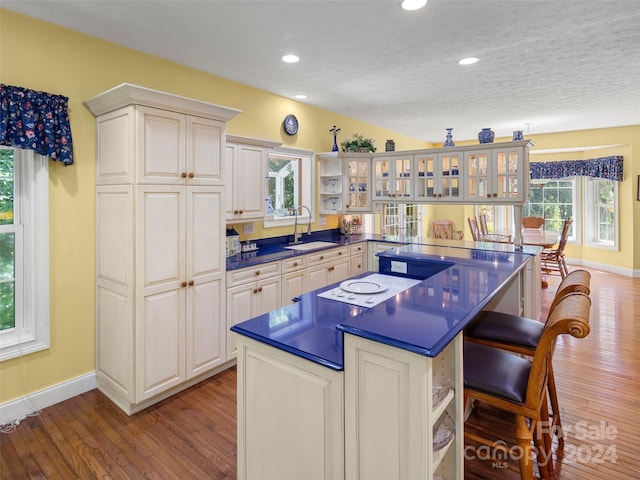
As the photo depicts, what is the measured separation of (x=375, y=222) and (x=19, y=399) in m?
4.88

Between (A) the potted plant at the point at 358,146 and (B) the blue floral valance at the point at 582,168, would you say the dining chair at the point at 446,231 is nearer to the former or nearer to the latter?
(B) the blue floral valance at the point at 582,168

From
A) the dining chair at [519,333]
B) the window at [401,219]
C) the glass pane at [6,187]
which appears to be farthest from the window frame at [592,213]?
the glass pane at [6,187]

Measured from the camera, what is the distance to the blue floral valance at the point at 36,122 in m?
2.24

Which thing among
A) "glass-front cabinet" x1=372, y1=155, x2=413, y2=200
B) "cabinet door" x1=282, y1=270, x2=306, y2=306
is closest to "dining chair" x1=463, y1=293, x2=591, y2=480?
"cabinet door" x1=282, y1=270, x2=306, y2=306

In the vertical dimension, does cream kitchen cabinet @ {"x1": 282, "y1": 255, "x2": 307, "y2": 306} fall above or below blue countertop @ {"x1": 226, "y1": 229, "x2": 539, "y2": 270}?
below

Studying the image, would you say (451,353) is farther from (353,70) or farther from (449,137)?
(449,137)

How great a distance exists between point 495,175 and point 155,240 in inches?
142

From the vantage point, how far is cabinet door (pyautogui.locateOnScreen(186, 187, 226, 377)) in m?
2.72

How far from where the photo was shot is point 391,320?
137cm

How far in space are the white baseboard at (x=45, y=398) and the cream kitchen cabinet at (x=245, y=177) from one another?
66.4 inches

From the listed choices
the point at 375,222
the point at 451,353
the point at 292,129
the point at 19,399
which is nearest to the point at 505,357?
the point at 451,353

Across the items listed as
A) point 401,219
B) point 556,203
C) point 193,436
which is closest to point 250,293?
point 193,436

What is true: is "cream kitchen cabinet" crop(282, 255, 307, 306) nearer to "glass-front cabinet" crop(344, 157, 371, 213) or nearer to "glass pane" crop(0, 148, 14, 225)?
"glass-front cabinet" crop(344, 157, 371, 213)

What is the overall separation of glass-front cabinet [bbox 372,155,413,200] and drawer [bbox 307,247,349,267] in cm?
111
